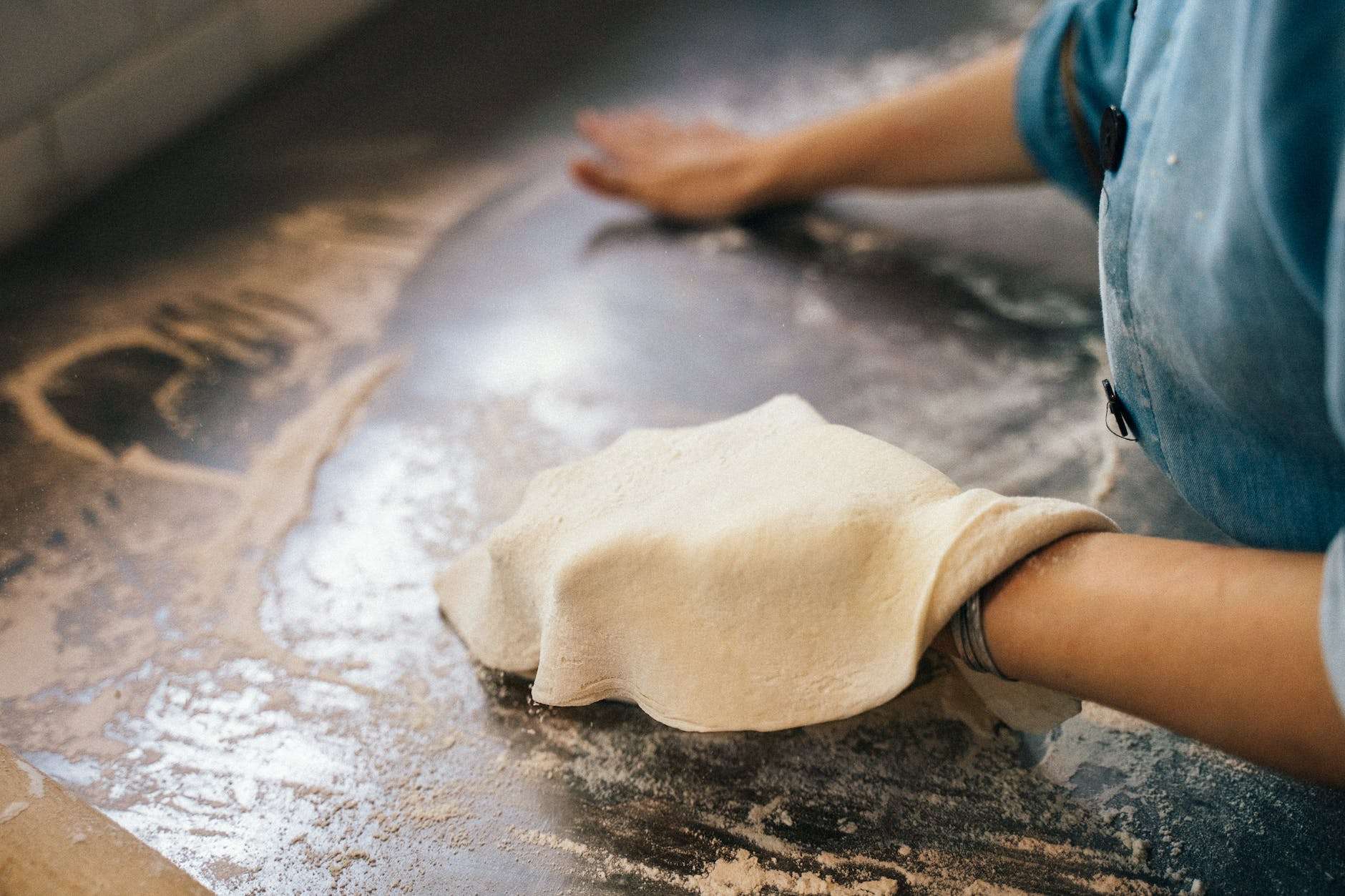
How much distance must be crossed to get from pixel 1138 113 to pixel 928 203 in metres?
0.96

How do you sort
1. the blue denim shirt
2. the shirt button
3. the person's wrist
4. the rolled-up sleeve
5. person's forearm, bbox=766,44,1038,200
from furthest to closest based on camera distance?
the person's wrist
person's forearm, bbox=766,44,1038,200
the rolled-up sleeve
the shirt button
the blue denim shirt

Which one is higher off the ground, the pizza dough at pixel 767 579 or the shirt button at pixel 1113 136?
the shirt button at pixel 1113 136

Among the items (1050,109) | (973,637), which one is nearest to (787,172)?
(1050,109)

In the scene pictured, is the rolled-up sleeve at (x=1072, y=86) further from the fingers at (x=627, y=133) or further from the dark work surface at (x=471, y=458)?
the fingers at (x=627, y=133)

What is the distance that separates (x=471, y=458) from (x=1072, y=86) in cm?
83

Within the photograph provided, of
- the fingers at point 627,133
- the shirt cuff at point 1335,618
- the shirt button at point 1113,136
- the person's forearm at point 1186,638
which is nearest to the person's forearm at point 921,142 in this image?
the fingers at point 627,133

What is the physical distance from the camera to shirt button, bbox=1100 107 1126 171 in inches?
30.0

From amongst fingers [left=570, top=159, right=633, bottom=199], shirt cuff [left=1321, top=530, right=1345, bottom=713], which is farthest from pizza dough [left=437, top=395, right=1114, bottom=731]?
fingers [left=570, top=159, right=633, bottom=199]

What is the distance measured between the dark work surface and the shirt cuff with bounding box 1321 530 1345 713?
31 centimetres

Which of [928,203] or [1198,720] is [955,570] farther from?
[928,203]

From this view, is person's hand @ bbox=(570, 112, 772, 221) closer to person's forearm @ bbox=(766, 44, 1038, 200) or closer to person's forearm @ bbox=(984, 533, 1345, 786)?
person's forearm @ bbox=(766, 44, 1038, 200)

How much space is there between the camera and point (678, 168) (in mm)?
1643

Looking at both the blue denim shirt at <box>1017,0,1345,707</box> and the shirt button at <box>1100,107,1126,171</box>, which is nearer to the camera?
the blue denim shirt at <box>1017,0,1345,707</box>

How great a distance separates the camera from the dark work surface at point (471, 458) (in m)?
0.85
